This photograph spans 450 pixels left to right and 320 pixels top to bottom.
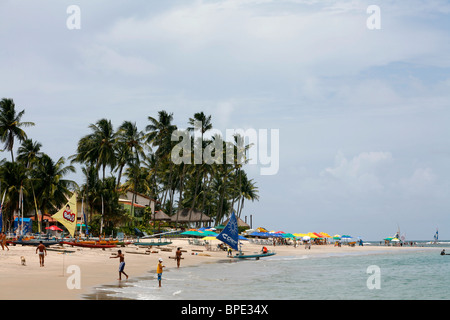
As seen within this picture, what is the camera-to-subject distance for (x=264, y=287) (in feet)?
96.7

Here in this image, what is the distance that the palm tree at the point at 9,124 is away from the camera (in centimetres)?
6725

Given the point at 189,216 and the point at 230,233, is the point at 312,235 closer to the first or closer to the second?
the point at 189,216

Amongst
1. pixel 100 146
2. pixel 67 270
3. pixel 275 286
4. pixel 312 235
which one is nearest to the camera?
pixel 275 286

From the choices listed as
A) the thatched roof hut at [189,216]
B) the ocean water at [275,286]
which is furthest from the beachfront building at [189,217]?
the ocean water at [275,286]

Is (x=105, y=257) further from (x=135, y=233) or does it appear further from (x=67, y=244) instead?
(x=135, y=233)

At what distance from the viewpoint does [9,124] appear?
221 feet

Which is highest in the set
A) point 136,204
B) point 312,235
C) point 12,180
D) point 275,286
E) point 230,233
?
point 12,180

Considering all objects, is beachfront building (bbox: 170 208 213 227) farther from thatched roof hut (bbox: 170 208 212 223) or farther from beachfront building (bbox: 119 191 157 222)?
beachfront building (bbox: 119 191 157 222)

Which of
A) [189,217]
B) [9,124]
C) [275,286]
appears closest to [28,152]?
[9,124]

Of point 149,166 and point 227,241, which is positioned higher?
point 149,166

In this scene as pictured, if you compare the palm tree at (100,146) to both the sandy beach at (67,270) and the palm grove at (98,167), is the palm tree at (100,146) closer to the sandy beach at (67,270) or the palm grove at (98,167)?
the palm grove at (98,167)
